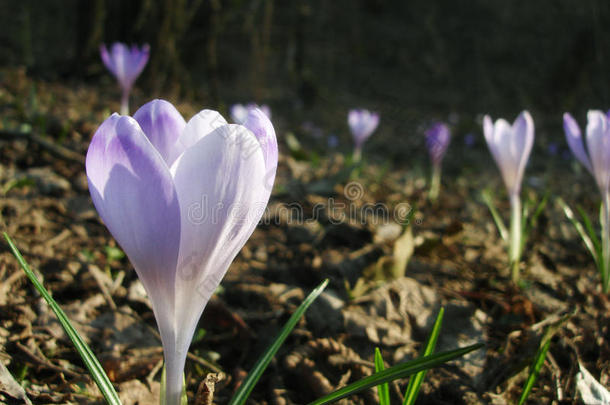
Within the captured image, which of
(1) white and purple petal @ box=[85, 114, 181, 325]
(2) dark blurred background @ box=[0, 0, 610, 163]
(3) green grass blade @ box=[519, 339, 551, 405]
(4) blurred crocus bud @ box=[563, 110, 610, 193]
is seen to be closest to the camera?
(1) white and purple petal @ box=[85, 114, 181, 325]

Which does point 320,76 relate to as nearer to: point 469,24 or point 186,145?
Result: point 469,24

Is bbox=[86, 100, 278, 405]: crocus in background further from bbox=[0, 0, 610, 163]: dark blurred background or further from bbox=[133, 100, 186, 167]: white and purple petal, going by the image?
bbox=[0, 0, 610, 163]: dark blurred background

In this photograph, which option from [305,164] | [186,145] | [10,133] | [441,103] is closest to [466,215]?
[305,164]

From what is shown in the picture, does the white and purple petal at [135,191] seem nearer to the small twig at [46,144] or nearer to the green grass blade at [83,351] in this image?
the green grass blade at [83,351]

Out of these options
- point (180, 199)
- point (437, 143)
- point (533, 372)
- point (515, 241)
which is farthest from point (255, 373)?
point (437, 143)

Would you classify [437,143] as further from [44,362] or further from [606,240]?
[44,362]

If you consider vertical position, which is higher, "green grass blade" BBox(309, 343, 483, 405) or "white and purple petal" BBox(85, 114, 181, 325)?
"white and purple petal" BBox(85, 114, 181, 325)

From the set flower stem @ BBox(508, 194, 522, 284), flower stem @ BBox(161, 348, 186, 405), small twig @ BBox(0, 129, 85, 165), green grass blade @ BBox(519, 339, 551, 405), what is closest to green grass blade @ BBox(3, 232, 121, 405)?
flower stem @ BBox(161, 348, 186, 405)
